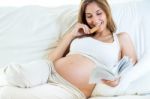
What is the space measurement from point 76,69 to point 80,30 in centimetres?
32

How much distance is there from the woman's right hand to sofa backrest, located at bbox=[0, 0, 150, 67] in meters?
0.08

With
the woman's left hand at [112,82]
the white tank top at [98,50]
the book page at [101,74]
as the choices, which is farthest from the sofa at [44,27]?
the book page at [101,74]

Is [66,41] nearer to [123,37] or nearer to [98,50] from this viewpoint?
[98,50]

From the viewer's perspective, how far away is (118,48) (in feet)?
6.14

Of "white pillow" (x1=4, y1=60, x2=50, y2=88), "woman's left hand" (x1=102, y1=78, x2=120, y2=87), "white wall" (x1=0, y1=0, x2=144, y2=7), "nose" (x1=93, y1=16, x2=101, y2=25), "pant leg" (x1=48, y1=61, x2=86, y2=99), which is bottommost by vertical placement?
"pant leg" (x1=48, y1=61, x2=86, y2=99)

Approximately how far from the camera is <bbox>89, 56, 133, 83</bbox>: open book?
1.46 metres

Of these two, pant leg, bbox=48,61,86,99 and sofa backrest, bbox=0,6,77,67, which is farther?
sofa backrest, bbox=0,6,77,67

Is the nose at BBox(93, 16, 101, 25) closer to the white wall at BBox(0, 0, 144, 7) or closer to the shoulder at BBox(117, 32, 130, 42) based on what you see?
the shoulder at BBox(117, 32, 130, 42)

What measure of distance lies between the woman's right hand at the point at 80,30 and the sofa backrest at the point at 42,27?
0.08 meters

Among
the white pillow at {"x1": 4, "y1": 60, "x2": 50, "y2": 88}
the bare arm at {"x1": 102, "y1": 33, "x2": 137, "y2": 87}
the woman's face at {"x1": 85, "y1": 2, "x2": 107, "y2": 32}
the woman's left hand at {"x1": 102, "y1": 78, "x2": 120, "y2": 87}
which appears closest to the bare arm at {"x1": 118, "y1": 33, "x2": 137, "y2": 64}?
the bare arm at {"x1": 102, "y1": 33, "x2": 137, "y2": 87}

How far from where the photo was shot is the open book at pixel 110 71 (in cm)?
146

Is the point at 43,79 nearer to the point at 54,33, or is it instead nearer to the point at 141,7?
the point at 54,33

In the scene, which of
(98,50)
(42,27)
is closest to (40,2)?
(42,27)

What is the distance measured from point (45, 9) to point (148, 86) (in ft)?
2.83
